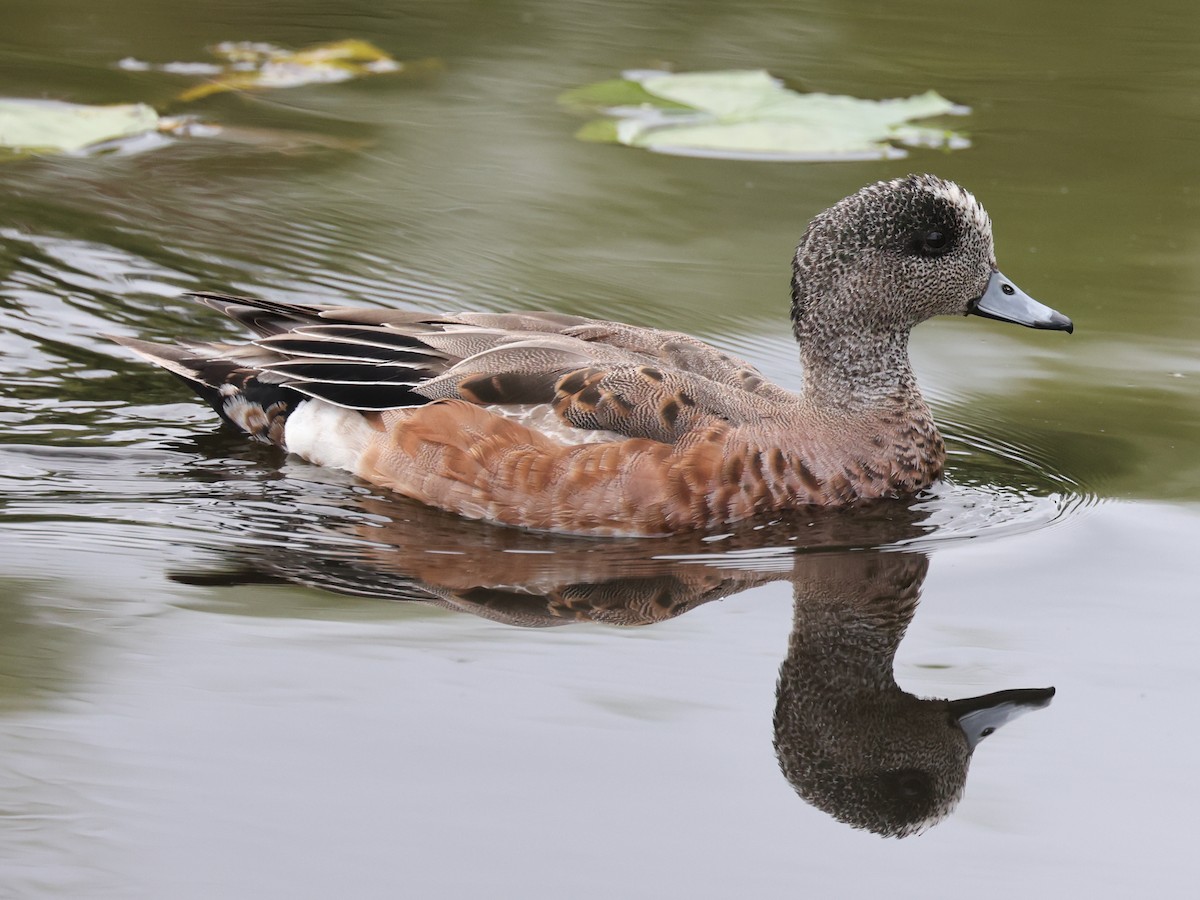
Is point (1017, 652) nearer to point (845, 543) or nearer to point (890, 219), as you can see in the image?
point (845, 543)

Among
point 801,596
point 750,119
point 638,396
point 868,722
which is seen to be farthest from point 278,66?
point 868,722

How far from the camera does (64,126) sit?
849 cm

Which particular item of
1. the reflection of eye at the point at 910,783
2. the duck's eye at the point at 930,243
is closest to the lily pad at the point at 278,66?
the duck's eye at the point at 930,243

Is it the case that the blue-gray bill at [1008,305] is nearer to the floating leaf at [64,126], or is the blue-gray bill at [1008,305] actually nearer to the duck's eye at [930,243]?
the duck's eye at [930,243]

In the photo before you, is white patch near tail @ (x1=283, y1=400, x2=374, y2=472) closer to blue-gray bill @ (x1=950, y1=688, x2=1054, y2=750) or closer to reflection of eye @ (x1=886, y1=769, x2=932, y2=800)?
blue-gray bill @ (x1=950, y1=688, x2=1054, y2=750)

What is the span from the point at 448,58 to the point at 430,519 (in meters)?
4.93

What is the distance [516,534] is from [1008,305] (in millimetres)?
2075

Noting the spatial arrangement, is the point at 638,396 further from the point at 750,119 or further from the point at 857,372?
the point at 750,119

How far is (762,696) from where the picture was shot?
4316 mm

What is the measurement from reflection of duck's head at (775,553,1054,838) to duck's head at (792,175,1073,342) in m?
1.56

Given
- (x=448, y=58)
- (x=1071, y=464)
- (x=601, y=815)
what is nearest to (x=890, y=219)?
(x=1071, y=464)

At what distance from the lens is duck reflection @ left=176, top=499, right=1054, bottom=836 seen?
400 cm

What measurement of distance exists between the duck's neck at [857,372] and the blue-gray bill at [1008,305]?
35 centimetres

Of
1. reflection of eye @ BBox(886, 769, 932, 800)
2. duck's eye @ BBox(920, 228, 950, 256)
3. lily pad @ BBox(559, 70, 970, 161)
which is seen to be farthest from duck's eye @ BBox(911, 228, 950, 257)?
reflection of eye @ BBox(886, 769, 932, 800)
